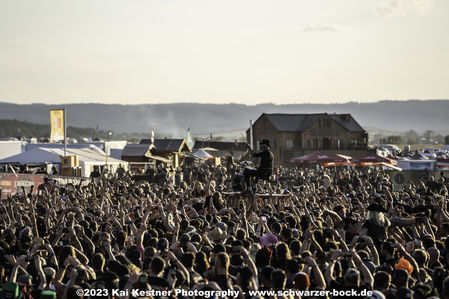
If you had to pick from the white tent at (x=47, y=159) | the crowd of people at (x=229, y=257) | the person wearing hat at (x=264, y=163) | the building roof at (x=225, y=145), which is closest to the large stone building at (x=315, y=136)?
the building roof at (x=225, y=145)

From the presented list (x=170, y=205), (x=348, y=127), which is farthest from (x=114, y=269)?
(x=348, y=127)

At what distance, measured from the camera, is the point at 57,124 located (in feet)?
166

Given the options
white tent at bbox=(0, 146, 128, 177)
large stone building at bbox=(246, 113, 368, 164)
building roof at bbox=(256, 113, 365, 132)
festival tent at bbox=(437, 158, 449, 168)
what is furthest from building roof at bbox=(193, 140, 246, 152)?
festival tent at bbox=(437, 158, 449, 168)

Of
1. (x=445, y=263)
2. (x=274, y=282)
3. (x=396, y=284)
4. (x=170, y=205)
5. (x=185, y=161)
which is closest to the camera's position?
(x=274, y=282)

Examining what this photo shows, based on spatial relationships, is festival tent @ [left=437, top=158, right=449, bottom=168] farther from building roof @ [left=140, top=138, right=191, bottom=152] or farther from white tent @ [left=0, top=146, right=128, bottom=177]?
building roof @ [left=140, top=138, right=191, bottom=152]

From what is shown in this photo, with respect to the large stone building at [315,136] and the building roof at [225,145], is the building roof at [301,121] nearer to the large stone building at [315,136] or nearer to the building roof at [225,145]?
the large stone building at [315,136]

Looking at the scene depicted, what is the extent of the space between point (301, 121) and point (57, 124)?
148 feet

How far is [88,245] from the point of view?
1073 centimetres

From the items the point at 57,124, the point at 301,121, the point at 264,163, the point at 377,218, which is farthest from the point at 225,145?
the point at 377,218

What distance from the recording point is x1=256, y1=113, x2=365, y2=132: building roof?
87.2 meters

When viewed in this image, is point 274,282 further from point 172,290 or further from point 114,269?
point 114,269

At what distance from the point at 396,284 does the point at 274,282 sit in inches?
62.7

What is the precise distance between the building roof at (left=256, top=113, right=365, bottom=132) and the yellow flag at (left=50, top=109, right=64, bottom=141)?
136ft

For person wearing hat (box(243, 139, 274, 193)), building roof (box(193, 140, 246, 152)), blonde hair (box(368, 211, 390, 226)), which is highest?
person wearing hat (box(243, 139, 274, 193))
